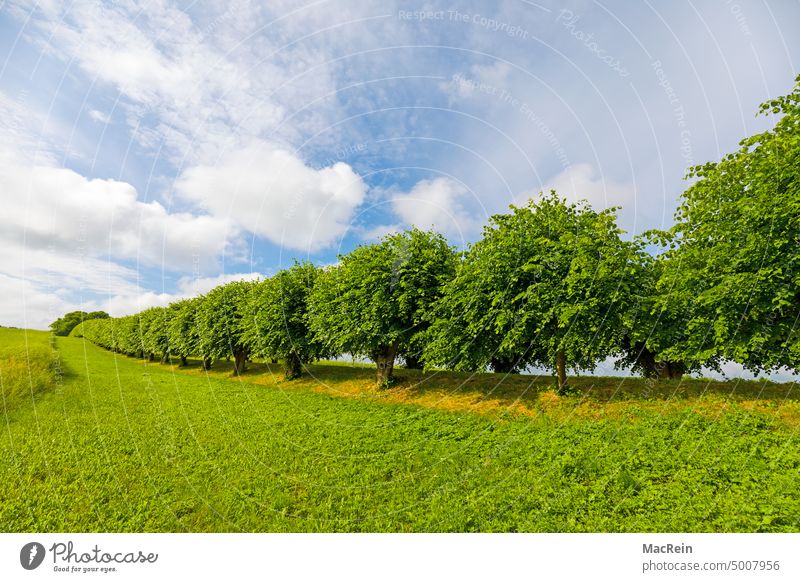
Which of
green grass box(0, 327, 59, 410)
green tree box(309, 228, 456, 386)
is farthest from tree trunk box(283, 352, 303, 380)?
green grass box(0, 327, 59, 410)

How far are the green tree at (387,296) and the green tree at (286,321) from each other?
5947 millimetres

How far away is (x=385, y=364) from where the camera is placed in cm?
3288

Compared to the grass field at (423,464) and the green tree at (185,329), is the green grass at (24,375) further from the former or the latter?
the green tree at (185,329)

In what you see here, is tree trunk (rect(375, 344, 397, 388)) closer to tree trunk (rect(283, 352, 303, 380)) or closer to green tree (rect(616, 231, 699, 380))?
tree trunk (rect(283, 352, 303, 380))

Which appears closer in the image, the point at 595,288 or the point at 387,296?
the point at 595,288

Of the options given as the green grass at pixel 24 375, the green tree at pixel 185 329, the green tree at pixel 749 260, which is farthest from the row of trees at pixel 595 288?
the green tree at pixel 185 329

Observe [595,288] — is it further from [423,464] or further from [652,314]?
[423,464]

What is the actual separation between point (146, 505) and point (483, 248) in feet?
76.4

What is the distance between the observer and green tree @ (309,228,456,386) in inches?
1178

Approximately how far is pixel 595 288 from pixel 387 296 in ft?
52.8

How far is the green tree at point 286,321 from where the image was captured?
39.9 meters
